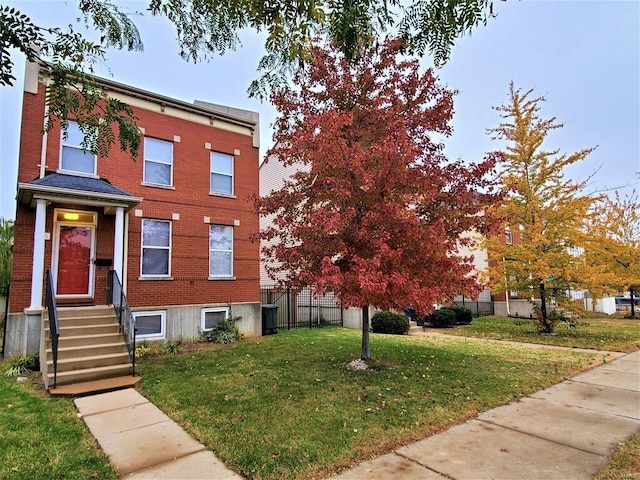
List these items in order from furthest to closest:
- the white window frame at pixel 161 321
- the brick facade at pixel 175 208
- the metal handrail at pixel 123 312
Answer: the white window frame at pixel 161 321
the brick facade at pixel 175 208
the metal handrail at pixel 123 312

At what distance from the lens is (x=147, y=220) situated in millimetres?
11516

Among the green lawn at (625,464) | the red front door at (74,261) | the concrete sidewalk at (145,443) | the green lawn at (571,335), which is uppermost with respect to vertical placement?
the red front door at (74,261)

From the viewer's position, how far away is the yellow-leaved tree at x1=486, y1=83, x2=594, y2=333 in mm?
12766

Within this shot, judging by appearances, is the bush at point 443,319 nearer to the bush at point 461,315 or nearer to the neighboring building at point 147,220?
the bush at point 461,315

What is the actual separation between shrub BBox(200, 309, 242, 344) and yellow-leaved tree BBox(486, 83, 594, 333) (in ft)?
29.8

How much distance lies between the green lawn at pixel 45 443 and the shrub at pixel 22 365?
1816 millimetres

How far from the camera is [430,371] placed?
7.84m

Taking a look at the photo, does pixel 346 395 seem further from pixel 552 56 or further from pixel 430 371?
pixel 552 56

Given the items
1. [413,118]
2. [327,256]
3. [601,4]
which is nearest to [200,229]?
[327,256]

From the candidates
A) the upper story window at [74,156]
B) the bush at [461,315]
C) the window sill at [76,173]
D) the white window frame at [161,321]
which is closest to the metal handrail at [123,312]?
the white window frame at [161,321]

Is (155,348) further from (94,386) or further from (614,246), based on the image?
(614,246)

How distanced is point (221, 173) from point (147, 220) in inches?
115

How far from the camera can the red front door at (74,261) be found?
10.1 meters

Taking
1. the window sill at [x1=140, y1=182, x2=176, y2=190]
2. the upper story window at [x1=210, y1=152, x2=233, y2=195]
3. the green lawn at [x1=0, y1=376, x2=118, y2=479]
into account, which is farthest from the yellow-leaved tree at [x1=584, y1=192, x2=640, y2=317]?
the green lawn at [x1=0, y1=376, x2=118, y2=479]
